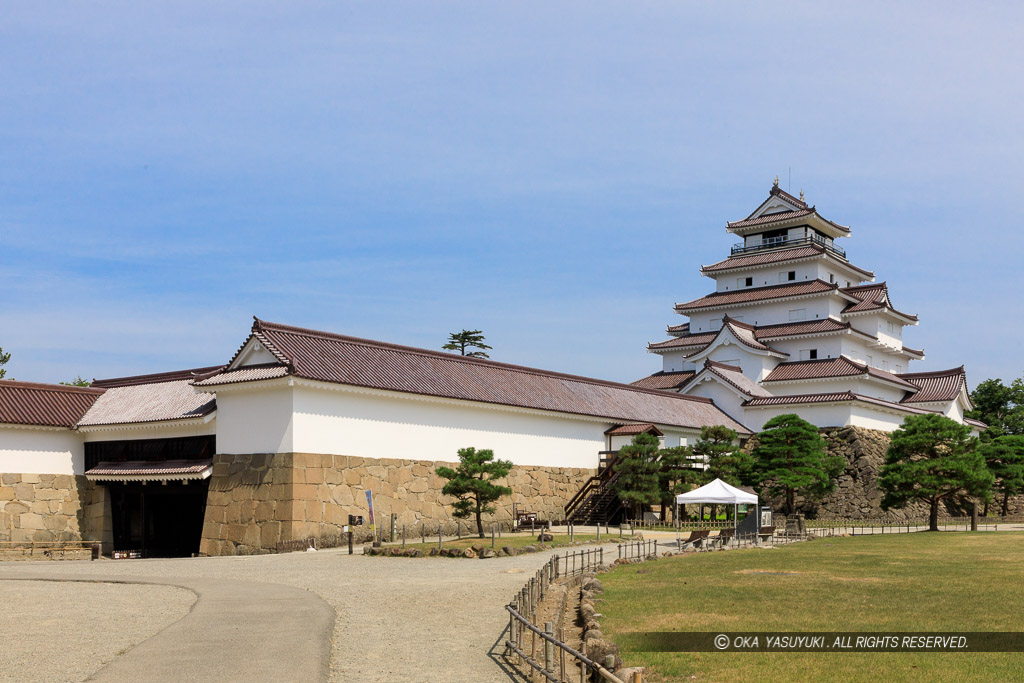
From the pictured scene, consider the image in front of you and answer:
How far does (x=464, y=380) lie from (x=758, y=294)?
27634 millimetres

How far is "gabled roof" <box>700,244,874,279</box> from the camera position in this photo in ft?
188

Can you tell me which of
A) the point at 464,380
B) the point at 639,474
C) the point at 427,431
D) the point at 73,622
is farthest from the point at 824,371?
the point at 73,622

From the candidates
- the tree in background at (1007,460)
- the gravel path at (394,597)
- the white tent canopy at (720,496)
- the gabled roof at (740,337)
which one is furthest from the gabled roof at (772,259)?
the gravel path at (394,597)

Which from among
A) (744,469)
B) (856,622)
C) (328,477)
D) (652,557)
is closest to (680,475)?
(744,469)

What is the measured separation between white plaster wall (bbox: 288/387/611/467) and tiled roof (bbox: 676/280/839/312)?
66.3 ft

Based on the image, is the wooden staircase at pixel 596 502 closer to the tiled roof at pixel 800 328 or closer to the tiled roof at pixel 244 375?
the tiled roof at pixel 244 375

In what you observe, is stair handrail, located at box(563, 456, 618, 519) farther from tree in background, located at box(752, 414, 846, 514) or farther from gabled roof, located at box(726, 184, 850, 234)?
gabled roof, located at box(726, 184, 850, 234)

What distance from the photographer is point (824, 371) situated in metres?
52.2

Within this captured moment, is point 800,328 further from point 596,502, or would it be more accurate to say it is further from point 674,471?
point 596,502

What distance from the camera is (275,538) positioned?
30250mm

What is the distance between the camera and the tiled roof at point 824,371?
167ft

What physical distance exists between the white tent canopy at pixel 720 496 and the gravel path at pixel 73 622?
1844 centimetres

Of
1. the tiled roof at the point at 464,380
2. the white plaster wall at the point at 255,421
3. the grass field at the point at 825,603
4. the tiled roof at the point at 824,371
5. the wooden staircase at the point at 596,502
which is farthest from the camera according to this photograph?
the tiled roof at the point at 824,371

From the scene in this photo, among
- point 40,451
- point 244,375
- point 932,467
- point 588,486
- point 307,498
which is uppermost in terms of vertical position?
point 244,375
